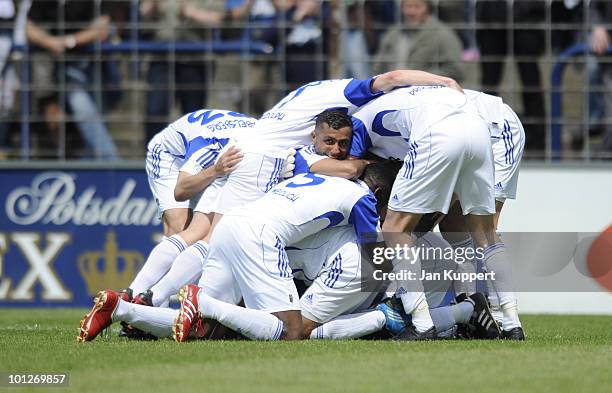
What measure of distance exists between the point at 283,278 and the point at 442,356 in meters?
1.47

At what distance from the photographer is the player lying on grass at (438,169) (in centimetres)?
785

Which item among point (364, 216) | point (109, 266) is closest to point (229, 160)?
point (364, 216)

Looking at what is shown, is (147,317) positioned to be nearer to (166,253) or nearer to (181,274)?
(181,274)

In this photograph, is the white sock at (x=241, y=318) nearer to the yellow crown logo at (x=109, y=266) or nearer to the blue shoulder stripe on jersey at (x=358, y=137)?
the blue shoulder stripe on jersey at (x=358, y=137)

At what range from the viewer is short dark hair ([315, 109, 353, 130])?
8.38 metres

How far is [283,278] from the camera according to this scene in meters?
7.76

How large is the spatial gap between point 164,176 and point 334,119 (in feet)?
7.16

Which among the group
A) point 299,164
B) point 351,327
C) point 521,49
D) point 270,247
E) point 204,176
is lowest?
point 351,327

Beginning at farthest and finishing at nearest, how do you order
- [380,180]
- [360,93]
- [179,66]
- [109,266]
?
[179,66], [109,266], [360,93], [380,180]

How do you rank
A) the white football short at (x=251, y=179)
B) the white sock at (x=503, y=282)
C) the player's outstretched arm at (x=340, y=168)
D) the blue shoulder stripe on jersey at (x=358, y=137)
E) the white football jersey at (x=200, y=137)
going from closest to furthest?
the white sock at (x=503, y=282)
the player's outstretched arm at (x=340, y=168)
the blue shoulder stripe on jersey at (x=358, y=137)
the white football short at (x=251, y=179)
the white football jersey at (x=200, y=137)

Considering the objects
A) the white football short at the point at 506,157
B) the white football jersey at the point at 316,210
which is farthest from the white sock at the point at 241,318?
the white football short at the point at 506,157

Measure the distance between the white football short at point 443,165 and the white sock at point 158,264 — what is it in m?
1.95

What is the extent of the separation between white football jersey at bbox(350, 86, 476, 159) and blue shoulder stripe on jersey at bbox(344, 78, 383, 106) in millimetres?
56

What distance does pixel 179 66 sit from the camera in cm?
1338
